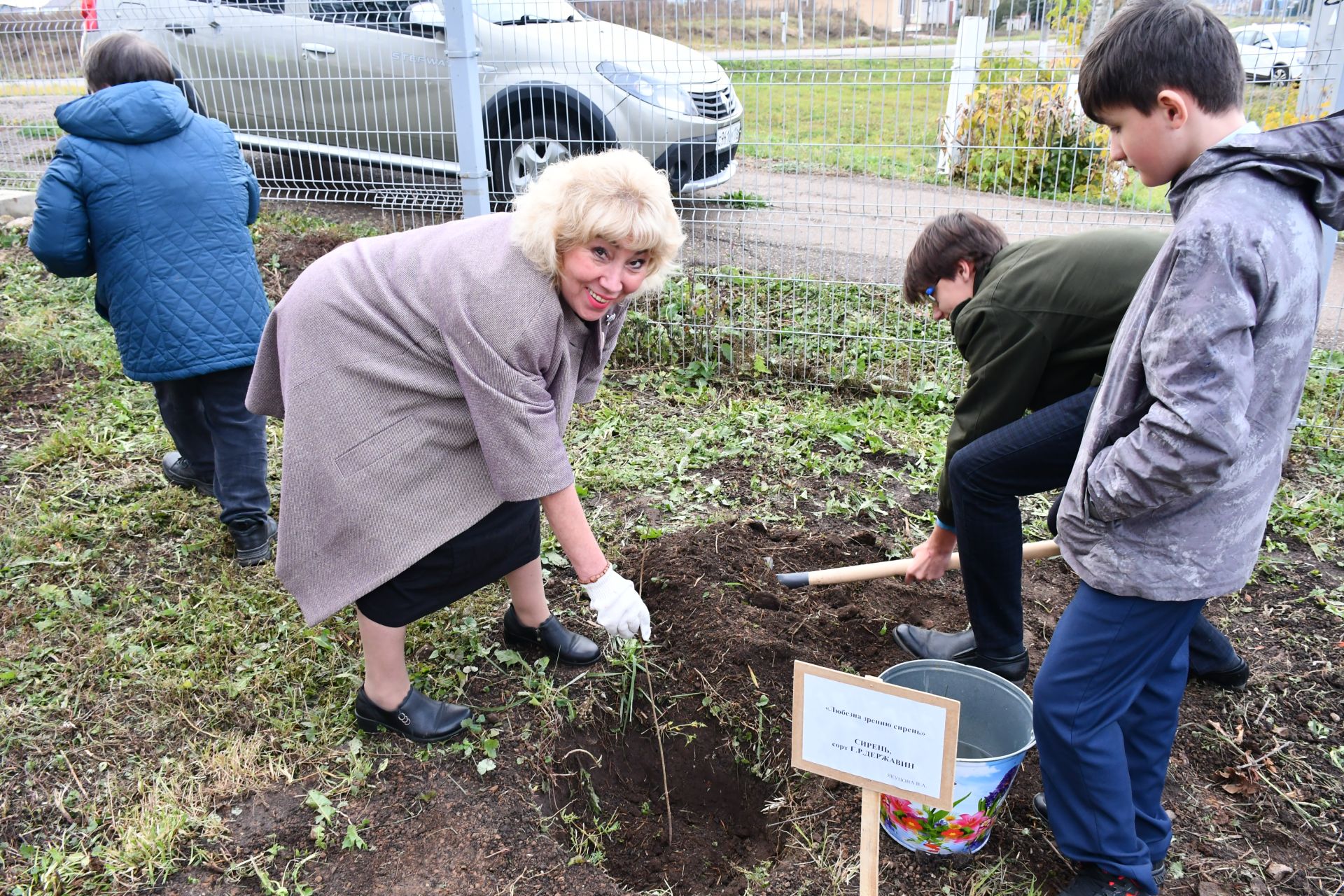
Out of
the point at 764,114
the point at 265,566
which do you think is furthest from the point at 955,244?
the point at 265,566

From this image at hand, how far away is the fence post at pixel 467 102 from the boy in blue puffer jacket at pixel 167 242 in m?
1.24

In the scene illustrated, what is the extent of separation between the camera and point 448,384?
6.93ft

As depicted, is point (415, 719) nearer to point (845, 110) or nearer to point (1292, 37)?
point (845, 110)

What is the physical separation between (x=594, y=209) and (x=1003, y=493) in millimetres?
1235

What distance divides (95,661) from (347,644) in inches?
28.6

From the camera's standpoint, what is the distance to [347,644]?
114 inches

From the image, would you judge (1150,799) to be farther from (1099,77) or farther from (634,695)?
(1099,77)

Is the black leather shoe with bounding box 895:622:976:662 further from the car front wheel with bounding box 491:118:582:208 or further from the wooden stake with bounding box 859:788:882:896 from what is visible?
the car front wheel with bounding box 491:118:582:208

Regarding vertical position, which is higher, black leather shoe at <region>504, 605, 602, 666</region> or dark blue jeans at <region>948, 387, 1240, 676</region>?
dark blue jeans at <region>948, 387, 1240, 676</region>

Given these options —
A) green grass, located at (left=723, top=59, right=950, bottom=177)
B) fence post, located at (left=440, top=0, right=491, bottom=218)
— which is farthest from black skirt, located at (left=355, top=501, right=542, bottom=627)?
green grass, located at (left=723, top=59, right=950, bottom=177)

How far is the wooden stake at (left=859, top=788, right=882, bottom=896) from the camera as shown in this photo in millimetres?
1777

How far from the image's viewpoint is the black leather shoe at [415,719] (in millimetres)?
2502

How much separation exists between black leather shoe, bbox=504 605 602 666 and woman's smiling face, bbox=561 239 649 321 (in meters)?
1.12

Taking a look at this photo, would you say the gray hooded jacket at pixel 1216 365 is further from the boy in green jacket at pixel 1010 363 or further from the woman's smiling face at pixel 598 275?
the woman's smiling face at pixel 598 275
